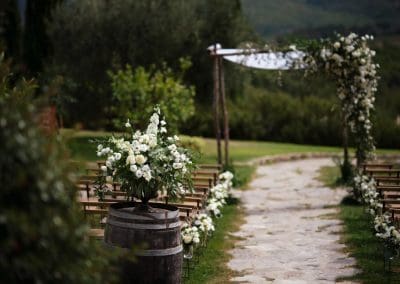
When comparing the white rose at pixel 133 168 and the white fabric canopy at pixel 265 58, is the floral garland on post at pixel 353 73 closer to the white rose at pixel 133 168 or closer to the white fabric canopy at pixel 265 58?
the white fabric canopy at pixel 265 58

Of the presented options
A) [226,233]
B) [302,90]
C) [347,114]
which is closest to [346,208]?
[347,114]

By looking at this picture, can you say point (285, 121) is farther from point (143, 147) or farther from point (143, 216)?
point (143, 216)

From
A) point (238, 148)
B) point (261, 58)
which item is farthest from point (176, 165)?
point (238, 148)

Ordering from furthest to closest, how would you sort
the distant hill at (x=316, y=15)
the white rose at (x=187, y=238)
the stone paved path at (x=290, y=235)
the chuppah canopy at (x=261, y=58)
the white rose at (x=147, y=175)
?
the distant hill at (x=316, y=15), the chuppah canopy at (x=261, y=58), the stone paved path at (x=290, y=235), the white rose at (x=187, y=238), the white rose at (x=147, y=175)

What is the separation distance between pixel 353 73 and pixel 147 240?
7265 mm

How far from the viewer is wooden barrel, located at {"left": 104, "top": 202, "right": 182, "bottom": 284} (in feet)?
18.7

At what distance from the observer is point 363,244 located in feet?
29.1

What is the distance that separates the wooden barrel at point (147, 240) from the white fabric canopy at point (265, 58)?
276 inches

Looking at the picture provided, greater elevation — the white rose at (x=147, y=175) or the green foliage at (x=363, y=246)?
the white rose at (x=147, y=175)

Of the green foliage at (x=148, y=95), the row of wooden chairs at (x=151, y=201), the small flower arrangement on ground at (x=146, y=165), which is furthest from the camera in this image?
the green foliage at (x=148, y=95)

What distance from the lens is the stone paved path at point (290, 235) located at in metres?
7.45

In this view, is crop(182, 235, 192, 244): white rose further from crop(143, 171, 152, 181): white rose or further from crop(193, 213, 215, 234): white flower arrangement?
crop(143, 171, 152, 181): white rose

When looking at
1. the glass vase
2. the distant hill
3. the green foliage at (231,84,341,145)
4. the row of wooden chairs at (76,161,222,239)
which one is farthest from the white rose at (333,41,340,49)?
the distant hill

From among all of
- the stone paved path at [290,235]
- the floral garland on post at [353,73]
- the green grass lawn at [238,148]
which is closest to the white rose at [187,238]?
the stone paved path at [290,235]
